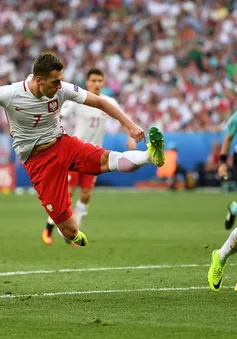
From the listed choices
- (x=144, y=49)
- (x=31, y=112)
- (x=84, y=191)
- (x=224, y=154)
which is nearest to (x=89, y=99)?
(x=31, y=112)

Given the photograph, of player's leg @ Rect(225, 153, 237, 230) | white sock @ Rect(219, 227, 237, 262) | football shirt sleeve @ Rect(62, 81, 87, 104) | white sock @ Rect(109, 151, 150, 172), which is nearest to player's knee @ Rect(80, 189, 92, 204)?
player's leg @ Rect(225, 153, 237, 230)

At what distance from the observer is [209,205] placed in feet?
76.9

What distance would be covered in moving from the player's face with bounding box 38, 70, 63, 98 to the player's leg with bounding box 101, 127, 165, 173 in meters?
0.86

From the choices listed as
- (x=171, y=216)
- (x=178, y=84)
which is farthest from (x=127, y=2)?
(x=171, y=216)

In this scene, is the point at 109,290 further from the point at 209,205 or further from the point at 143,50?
the point at 143,50

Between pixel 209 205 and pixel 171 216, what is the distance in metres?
3.56

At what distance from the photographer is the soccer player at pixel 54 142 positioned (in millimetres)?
8727

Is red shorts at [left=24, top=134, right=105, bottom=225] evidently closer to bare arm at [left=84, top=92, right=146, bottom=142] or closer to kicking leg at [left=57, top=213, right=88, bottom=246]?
kicking leg at [left=57, top=213, right=88, bottom=246]

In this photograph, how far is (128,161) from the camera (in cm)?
885

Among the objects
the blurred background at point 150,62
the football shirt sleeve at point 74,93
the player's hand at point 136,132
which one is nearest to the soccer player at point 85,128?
the football shirt sleeve at point 74,93

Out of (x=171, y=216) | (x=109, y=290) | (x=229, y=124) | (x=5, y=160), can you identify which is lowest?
(x=5, y=160)

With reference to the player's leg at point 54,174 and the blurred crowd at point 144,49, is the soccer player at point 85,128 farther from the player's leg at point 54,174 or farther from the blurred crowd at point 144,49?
the blurred crowd at point 144,49

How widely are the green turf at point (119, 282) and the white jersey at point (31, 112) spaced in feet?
4.82

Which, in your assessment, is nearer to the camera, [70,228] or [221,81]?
[70,228]
